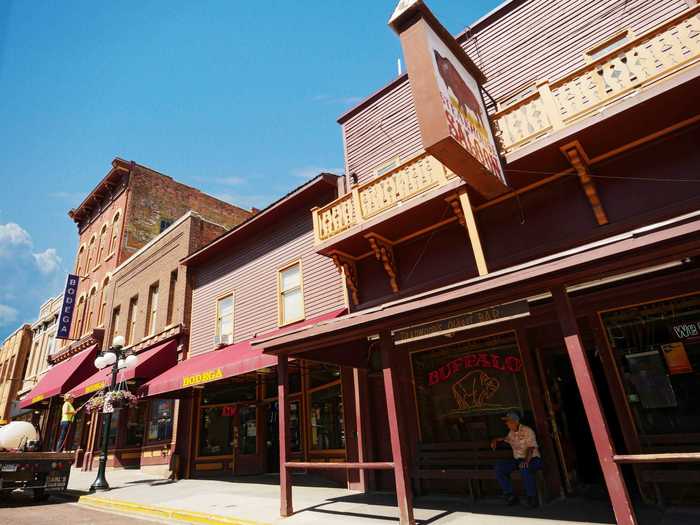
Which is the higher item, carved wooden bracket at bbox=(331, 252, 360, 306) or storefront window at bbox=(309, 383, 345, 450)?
carved wooden bracket at bbox=(331, 252, 360, 306)

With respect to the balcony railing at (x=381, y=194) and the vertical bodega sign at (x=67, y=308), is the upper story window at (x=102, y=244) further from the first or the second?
the balcony railing at (x=381, y=194)

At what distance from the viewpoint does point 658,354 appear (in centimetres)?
698

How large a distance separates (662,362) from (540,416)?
2.17 m

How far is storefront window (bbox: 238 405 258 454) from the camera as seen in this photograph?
14.7 m

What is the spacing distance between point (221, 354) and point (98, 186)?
67.0 feet

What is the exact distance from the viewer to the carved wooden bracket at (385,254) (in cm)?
1010

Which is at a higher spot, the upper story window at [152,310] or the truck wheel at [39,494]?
the upper story window at [152,310]

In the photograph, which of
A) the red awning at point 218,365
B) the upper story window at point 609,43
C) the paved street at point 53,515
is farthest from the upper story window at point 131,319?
the upper story window at point 609,43

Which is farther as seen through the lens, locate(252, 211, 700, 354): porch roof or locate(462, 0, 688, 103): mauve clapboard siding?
locate(462, 0, 688, 103): mauve clapboard siding

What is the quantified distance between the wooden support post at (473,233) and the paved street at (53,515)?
312 inches

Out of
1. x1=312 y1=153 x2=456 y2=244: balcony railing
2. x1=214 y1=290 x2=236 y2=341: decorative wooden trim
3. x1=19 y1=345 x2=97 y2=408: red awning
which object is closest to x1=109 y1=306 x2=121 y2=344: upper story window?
x1=19 y1=345 x2=97 y2=408: red awning

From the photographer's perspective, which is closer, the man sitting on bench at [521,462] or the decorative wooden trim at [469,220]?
the man sitting on bench at [521,462]

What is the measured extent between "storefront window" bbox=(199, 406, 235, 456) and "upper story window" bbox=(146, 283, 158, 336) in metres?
5.27

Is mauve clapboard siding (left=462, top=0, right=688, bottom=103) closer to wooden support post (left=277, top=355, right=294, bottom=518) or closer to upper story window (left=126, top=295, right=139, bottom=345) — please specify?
wooden support post (left=277, top=355, right=294, bottom=518)
